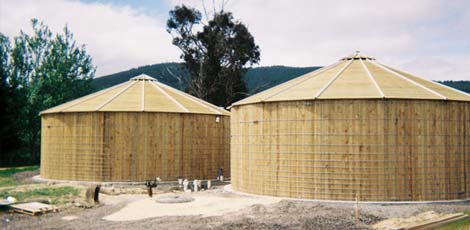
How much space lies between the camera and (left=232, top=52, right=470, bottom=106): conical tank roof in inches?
765

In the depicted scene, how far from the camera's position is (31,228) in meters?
15.6

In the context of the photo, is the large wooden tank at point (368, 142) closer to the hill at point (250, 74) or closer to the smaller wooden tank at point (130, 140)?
the smaller wooden tank at point (130, 140)

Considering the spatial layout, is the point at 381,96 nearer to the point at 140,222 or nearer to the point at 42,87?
the point at 140,222

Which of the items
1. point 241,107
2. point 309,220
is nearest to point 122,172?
point 241,107

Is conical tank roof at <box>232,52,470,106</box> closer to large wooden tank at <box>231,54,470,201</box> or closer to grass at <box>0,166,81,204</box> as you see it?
large wooden tank at <box>231,54,470,201</box>

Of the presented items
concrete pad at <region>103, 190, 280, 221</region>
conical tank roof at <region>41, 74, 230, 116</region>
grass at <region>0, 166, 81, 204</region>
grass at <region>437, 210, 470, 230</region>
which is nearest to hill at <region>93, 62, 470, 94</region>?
conical tank roof at <region>41, 74, 230, 116</region>

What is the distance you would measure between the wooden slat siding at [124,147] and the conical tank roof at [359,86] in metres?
7.60

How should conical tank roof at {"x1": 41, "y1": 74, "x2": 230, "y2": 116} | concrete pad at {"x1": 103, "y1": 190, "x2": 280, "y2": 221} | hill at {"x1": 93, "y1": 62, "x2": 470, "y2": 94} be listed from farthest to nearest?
hill at {"x1": 93, "y1": 62, "x2": 470, "y2": 94}
conical tank roof at {"x1": 41, "y1": 74, "x2": 230, "y2": 116}
concrete pad at {"x1": 103, "y1": 190, "x2": 280, "y2": 221}

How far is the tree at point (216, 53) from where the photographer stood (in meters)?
54.1

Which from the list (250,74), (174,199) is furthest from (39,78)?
(250,74)

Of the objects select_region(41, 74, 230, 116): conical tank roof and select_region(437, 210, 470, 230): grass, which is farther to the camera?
select_region(41, 74, 230, 116): conical tank roof

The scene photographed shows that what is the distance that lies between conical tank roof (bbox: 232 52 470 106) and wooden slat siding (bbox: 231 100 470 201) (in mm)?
370

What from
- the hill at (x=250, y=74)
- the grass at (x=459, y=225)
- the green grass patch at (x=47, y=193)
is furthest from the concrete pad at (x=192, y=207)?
the hill at (x=250, y=74)

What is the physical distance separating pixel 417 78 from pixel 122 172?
16.9m
